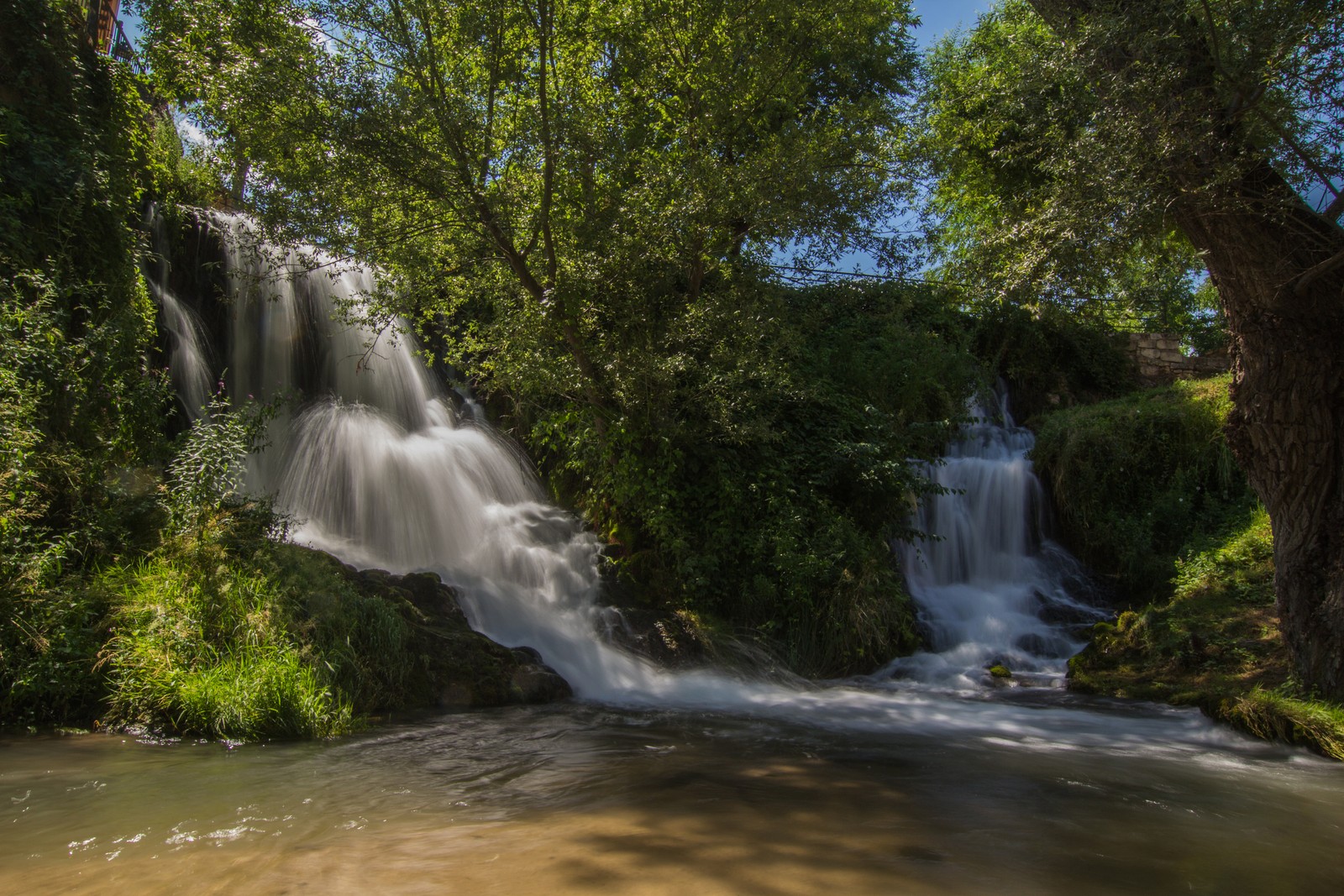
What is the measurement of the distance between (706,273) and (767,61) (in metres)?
2.87

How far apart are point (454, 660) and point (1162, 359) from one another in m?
19.5

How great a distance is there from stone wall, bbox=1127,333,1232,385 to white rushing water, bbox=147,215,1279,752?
663 cm

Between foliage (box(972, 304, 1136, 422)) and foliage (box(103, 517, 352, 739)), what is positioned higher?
foliage (box(972, 304, 1136, 422))

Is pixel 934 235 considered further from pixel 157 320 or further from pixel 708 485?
pixel 157 320

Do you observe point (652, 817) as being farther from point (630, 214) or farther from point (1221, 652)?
point (1221, 652)

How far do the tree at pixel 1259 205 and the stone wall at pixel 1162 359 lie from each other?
14.2 m

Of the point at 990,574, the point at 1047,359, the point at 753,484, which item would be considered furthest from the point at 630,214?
the point at 1047,359

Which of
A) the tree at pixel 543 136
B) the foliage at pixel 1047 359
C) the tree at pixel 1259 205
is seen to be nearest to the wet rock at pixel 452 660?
the tree at pixel 543 136

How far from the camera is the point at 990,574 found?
552 inches

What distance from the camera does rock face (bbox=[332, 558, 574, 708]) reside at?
7.94 meters

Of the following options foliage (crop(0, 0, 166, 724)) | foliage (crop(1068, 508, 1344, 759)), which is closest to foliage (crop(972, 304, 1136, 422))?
foliage (crop(1068, 508, 1344, 759))

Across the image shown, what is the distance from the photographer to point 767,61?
37.4 ft

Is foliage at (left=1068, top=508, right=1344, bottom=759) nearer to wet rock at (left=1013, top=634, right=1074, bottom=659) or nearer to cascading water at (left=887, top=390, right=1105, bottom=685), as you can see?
wet rock at (left=1013, top=634, right=1074, bottom=659)

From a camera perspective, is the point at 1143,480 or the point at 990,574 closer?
the point at 990,574
